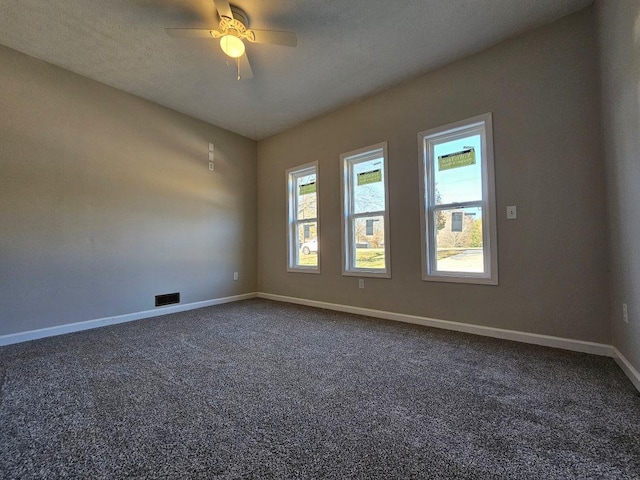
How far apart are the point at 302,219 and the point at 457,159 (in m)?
2.40

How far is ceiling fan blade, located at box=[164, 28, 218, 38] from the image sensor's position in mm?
2227

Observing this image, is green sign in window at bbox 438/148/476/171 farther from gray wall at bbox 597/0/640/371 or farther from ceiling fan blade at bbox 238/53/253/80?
ceiling fan blade at bbox 238/53/253/80

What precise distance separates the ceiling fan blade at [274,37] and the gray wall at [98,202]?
2236 mm

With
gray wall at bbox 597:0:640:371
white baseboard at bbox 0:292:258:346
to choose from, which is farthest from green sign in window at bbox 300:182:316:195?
gray wall at bbox 597:0:640:371

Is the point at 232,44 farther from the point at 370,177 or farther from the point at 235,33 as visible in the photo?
the point at 370,177

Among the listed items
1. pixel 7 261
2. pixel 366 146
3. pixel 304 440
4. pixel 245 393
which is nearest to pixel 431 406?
pixel 304 440

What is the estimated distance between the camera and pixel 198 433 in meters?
1.34

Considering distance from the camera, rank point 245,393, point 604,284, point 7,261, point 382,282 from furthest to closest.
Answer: point 382,282, point 7,261, point 604,284, point 245,393

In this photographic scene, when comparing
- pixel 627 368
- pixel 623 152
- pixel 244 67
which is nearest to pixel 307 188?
pixel 244 67

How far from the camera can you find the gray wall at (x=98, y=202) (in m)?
2.77

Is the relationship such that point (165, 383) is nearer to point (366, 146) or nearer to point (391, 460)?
point (391, 460)

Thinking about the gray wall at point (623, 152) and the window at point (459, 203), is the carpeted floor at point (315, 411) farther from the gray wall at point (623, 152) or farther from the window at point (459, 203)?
the window at point (459, 203)

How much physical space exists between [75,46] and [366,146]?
3.17 m

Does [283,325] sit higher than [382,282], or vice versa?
[382,282]
